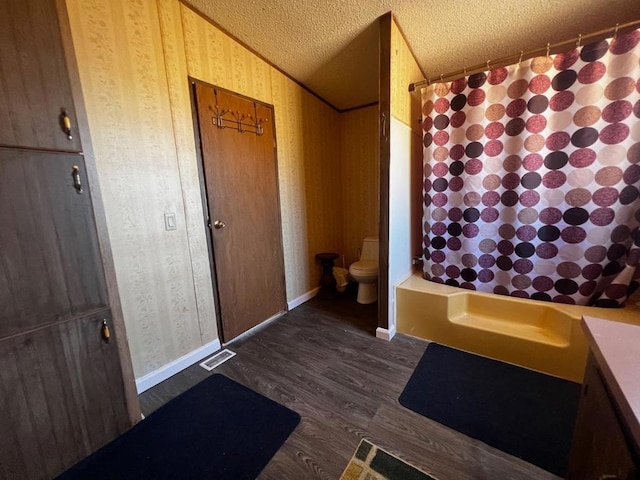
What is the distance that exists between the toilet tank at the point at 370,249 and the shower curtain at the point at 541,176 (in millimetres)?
837

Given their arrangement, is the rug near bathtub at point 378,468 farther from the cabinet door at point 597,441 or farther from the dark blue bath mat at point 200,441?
the cabinet door at point 597,441

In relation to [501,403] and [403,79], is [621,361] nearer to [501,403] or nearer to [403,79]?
[501,403]

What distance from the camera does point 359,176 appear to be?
3240mm

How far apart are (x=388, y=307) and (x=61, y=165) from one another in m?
2.06

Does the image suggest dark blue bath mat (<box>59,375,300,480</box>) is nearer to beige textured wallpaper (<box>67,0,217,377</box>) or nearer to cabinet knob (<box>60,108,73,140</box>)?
beige textured wallpaper (<box>67,0,217,377</box>)

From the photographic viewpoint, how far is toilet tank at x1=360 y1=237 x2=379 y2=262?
2.96 metres

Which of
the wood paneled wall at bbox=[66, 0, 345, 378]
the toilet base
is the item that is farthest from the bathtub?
the wood paneled wall at bbox=[66, 0, 345, 378]

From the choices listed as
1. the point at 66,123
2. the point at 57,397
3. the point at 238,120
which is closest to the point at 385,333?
the point at 57,397

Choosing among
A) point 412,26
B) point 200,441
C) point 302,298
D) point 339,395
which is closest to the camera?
point 200,441

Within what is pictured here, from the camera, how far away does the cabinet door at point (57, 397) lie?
99cm

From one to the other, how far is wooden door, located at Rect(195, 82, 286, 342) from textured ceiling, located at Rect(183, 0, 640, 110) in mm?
458

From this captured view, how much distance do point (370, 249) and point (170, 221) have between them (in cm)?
204

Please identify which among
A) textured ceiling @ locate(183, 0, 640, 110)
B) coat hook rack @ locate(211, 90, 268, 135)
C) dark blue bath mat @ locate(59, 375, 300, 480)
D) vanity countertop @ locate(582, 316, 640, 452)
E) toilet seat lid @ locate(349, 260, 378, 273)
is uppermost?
textured ceiling @ locate(183, 0, 640, 110)

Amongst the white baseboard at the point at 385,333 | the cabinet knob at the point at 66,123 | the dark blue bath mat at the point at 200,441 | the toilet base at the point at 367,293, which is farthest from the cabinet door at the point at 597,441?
the toilet base at the point at 367,293
